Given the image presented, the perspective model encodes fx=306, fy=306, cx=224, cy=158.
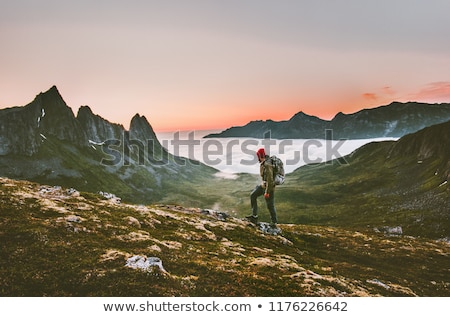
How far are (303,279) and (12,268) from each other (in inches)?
597

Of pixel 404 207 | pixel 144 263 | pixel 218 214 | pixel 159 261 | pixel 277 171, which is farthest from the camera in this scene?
pixel 404 207

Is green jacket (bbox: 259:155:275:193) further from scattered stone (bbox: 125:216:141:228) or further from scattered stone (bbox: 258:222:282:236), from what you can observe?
scattered stone (bbox: 125:216:141:228)

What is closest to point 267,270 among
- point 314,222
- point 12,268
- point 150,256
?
point 150,256

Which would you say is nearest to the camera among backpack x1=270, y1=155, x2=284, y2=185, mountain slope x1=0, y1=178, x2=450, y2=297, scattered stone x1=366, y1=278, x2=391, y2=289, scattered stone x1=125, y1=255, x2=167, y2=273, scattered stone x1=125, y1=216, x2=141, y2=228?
mountain slope x1=0, y1=178, x2=450, y2=297

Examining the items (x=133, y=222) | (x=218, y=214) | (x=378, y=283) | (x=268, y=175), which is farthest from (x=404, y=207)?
(x=133, y=222)

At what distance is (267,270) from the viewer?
59.7 ft

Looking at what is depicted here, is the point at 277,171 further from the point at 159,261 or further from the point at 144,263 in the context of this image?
the point at 144,263

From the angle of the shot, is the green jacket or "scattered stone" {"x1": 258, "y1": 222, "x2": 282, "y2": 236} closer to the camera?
the green jacket

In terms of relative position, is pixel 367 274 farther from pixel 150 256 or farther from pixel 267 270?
pixel 150 256

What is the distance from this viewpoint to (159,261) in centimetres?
1669

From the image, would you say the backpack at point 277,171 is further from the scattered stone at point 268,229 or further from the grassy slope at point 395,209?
the grassy slope at point 395,209

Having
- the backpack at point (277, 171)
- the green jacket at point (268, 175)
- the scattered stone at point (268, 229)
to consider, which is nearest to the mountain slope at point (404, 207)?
the scattered stone at point (268, 229)

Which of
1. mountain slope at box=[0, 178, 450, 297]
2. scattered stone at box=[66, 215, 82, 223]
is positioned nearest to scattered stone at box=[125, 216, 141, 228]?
mountain slope at box=[0, 178, 450, 297]

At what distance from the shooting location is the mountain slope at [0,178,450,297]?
14.8 m
